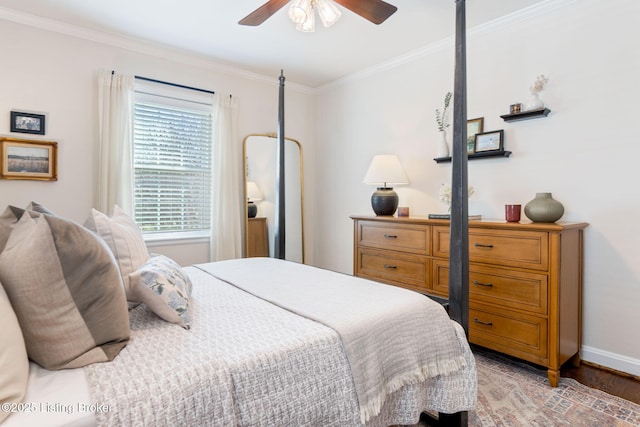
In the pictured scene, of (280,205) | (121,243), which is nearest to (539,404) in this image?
Answer: (280,205)

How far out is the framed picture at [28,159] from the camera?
2.65m

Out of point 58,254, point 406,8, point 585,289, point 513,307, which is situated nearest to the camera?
point 58,254

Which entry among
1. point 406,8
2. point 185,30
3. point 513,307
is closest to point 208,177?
point 185,30

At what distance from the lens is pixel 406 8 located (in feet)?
8.46

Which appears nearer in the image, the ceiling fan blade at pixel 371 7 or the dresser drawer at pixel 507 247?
the ceiling fan blade at pixel 371 7

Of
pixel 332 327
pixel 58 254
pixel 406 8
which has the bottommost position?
pixel 332 327

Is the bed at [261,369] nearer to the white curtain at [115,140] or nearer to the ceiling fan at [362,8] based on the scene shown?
the ceiling fan at [362,8]

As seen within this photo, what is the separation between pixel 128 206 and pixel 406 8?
109 inches

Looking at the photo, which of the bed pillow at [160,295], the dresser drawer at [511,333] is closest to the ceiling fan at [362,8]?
the bed pillow at [160,295]

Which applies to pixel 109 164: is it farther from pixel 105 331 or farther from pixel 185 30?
pixel 105 331

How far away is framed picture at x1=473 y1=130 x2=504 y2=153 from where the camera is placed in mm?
2748

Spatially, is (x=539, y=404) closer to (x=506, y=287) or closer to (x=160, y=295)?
(x=506, y=287)

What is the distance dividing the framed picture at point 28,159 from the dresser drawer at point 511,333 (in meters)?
3.40

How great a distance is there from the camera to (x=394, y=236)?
2.94 m
